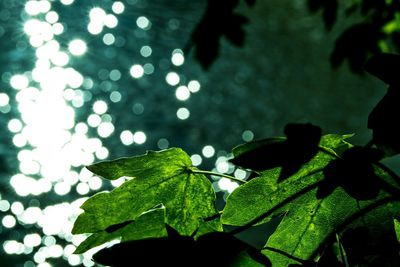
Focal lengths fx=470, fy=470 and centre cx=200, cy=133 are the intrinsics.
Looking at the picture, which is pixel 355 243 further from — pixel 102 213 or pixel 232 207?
pixel 102 213

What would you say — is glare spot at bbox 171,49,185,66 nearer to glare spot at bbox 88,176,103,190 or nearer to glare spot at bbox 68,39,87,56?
glare spot at bbox 68,39,87,56

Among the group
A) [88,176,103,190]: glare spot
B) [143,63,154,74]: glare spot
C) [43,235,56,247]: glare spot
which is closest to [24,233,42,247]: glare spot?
[43,235,56,247]: glare spot

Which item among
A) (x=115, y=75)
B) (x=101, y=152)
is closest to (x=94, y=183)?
(x=101, y=152)

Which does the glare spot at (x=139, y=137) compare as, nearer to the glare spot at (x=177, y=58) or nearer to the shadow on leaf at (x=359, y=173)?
the glare spot at (x=177, y=58)

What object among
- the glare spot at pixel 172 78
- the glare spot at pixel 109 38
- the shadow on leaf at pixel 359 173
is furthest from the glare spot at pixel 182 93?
the shadow on leaf at pixel 359 173

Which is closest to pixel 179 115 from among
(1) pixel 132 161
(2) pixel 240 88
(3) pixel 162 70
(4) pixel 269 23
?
(3) pixel 162 70
